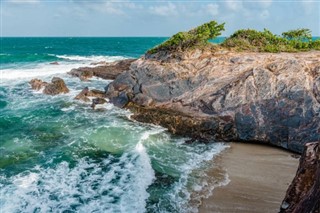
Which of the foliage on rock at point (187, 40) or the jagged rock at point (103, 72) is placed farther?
the jagged rock at point (103, 72)

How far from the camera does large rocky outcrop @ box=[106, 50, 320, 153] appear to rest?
819 inches

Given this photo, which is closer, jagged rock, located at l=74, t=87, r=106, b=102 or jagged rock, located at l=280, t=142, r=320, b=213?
jagged rock, located at l=280, t=142, r=320, b=213

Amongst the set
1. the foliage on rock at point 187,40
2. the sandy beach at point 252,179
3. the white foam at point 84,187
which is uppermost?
the foliage on rock at point 187,40

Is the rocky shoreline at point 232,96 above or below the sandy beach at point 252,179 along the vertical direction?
above

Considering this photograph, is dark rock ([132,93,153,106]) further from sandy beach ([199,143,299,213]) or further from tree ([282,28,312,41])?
tree ([282,28,312,41])

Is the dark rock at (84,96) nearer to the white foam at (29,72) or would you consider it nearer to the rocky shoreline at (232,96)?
the rocky shoreline at (232,96)

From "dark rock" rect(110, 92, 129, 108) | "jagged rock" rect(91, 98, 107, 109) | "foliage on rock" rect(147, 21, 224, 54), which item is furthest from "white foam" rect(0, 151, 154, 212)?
"foliage on rock" rect(147, 21, 224, 54)

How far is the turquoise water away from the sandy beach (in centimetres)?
68

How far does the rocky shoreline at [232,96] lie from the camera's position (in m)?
20.8

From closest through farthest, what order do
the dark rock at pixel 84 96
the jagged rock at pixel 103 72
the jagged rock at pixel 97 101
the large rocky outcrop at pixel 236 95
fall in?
the large rocky outcrop at pixel 236 95 → the jagged rock at pixel 97 101 → the dark rock at pixel 84 96 → the jagged rock at pixel 103 72

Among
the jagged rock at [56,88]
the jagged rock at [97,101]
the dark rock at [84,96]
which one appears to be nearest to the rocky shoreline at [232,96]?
the jagged rock at [97,101]

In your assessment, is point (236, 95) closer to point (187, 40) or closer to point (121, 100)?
point (187, 40)

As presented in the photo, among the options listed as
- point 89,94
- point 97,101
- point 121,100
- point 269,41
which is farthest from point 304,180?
point 89,94

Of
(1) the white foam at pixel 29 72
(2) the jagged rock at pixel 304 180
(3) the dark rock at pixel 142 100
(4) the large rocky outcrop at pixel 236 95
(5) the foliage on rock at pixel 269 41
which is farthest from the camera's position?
(1) the white foam at pixel 29 72
